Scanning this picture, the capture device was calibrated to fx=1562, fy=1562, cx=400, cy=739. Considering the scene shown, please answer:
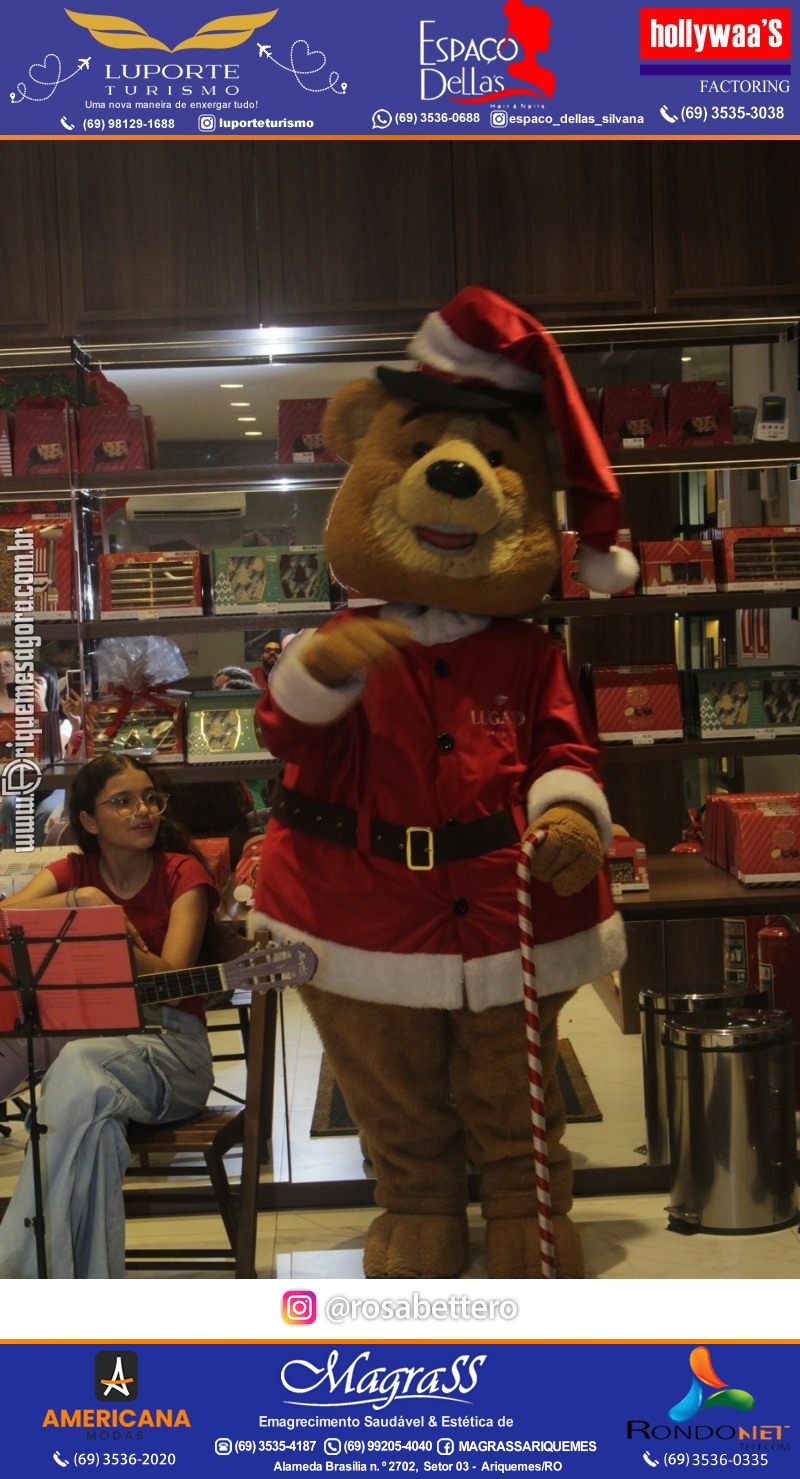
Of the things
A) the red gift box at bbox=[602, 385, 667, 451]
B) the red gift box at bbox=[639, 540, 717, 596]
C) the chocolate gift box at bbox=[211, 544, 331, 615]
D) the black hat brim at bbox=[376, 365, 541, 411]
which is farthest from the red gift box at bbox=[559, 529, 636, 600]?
the black hat brim at bbox=[376, 365, 541, 411]

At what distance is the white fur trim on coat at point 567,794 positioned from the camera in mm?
2516

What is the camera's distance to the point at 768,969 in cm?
327

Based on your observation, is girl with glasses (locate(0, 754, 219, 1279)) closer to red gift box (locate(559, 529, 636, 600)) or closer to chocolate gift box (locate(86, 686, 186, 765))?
chocolate gift box (locate(86, 686, 186, 765))

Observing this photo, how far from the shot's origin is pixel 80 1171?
8.54 ft

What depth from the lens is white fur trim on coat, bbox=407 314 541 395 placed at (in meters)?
2.54

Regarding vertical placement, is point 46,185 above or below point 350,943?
above

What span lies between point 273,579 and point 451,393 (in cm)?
101

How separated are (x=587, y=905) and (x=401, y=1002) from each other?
358mm
